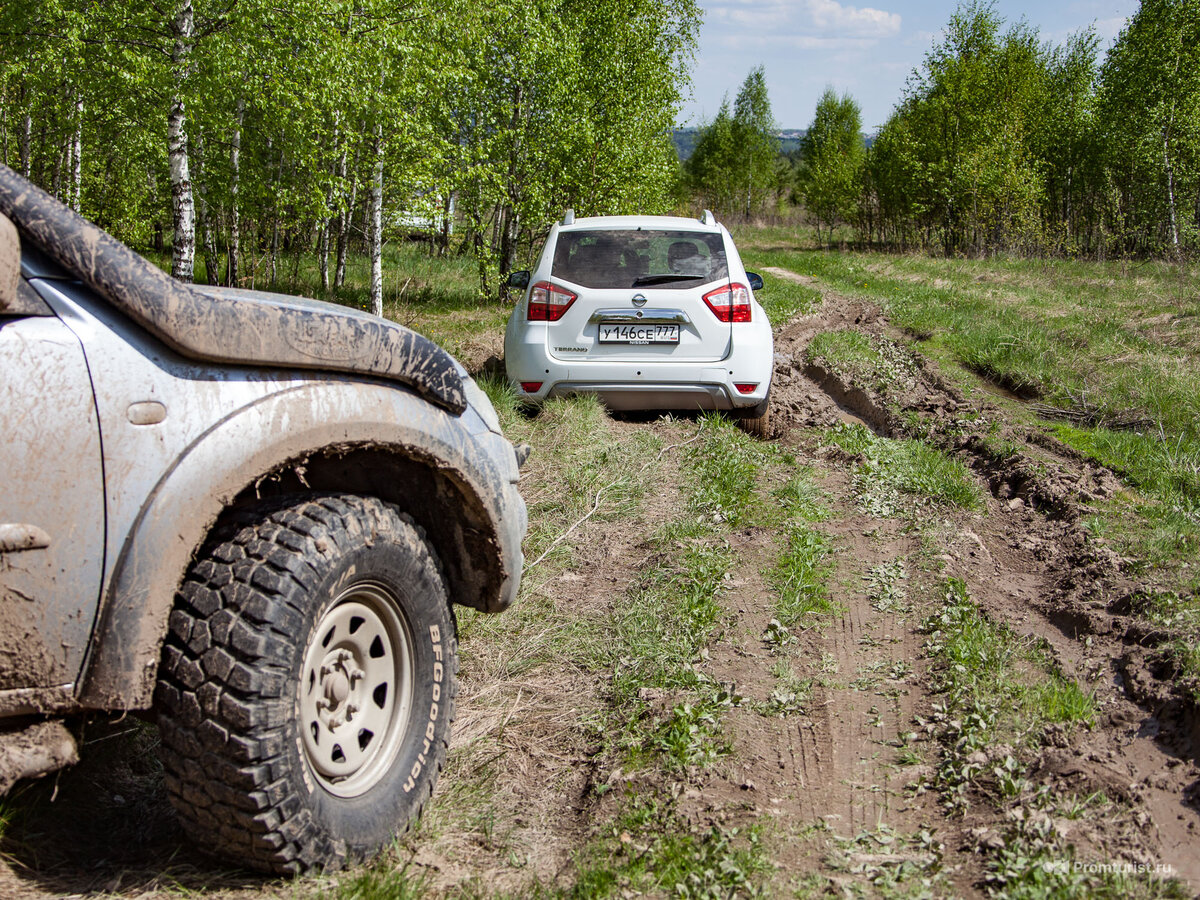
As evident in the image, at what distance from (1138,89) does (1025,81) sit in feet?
19.4

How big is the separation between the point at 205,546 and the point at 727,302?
18.2 ft

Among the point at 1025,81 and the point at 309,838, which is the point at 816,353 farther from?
the point at 1025,81

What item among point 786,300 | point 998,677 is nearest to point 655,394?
point 998,677

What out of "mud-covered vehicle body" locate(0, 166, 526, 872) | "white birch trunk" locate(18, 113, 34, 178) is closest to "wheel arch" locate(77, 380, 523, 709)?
"mud-covered vehicle body" locate(0, 166, 526, 872)

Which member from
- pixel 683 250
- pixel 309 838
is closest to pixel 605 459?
pixel 683 250

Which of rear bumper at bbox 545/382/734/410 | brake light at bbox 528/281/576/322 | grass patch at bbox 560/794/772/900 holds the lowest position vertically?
grass patch at bbox 560/794/772/900

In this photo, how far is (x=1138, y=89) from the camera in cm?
2731

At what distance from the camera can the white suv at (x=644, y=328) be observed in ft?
23.4

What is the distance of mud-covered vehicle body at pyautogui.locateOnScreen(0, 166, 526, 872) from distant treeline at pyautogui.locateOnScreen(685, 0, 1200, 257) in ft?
79.1

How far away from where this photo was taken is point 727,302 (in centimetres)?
716

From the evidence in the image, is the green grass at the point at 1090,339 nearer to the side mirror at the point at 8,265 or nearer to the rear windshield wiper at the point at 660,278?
the rear windshield wiper at the point at 660,278

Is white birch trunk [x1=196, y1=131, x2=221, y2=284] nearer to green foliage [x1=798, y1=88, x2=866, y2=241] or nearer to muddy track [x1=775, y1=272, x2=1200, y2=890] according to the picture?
muddy track [x1=775, y1=272, x2=1200, y2=890]

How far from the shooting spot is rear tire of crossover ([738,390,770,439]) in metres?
7.60

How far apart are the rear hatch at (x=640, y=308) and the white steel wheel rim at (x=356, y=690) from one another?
15.9 ft
